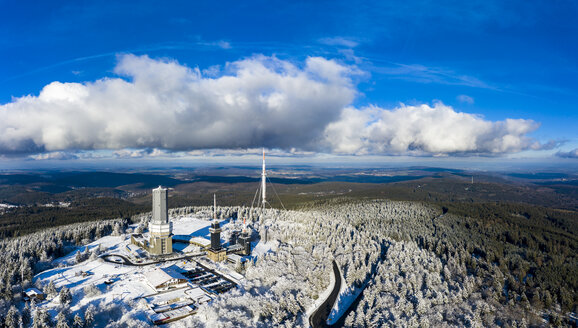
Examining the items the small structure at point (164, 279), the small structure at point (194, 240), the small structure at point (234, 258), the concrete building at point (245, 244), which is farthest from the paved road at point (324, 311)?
the small structure at point (194, 240)

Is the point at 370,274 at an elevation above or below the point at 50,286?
below

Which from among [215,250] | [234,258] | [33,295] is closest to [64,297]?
A: [33,295]

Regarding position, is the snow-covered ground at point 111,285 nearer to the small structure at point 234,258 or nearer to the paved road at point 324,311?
the small structure at point 234,258

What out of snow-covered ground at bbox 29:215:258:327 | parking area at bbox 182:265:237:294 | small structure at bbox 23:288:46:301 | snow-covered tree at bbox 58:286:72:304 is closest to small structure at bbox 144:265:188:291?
snow-covered ground at bbox 29:215:258:327

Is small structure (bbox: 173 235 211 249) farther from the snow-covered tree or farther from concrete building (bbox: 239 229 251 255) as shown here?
the snow-covered tree

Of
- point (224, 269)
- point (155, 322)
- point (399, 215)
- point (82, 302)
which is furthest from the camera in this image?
point (399, 215)

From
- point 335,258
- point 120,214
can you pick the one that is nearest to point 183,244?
point 335,258

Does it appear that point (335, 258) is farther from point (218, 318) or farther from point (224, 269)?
point (218, 318)
